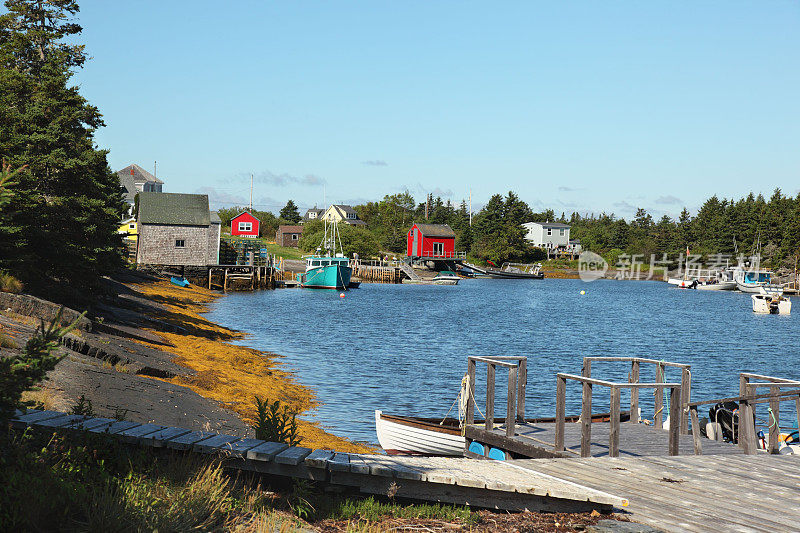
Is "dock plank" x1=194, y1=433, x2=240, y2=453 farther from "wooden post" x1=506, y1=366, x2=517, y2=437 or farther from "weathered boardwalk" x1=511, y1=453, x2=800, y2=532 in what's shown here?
"wooden post" x1=506, y1=366, x2=517, y2=437

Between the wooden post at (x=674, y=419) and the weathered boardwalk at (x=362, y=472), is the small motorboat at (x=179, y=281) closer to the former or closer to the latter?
the wooden post at (x=674, y=419)

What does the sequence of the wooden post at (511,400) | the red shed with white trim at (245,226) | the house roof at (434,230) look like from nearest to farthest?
the wooden post at (511,400) → the house roof at (434,230) → the red shed with white trim at (245,226)

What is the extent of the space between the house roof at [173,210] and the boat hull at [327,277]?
1885 cm

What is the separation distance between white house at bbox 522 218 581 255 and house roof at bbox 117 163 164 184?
79048 millimetres

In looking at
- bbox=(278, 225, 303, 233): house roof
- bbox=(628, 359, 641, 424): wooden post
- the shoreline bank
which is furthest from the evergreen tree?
bbox=(628, 359, 641, 424): wooden post

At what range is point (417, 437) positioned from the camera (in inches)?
584

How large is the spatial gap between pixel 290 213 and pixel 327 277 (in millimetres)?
96741

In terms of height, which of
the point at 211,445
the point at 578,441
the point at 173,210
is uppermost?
the point at 173,210

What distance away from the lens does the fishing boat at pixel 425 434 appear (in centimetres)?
1427

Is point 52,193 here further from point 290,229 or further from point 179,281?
point 290,229

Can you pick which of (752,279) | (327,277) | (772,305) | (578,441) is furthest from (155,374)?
(752,279)

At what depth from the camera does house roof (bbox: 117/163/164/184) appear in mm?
123188

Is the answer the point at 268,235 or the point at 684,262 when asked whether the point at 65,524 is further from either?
the point at 268,235

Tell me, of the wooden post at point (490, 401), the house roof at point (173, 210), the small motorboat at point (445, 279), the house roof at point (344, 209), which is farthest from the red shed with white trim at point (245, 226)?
the wooden post at point (490, 401)
